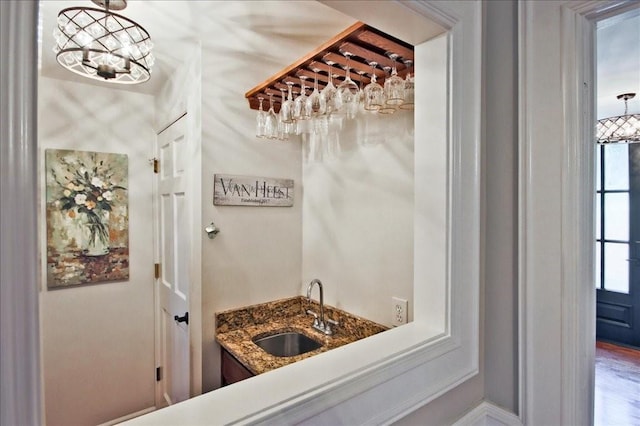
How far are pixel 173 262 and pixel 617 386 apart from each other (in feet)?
13.0

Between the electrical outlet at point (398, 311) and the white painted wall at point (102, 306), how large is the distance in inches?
73.8

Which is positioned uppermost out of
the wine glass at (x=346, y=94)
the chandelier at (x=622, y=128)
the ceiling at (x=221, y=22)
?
the ceiling at (x=221, y=22)

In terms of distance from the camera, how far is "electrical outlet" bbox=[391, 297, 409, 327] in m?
1.47

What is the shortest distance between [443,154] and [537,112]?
0.92 ft

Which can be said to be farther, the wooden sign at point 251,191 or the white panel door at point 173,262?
the white panel door at point 173,262

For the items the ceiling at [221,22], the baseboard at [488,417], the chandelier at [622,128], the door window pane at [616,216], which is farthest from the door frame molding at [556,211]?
the door window pane at [616,216]

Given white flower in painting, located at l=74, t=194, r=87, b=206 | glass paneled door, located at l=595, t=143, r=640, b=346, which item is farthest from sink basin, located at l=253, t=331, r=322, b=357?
glass paneled door, located at l=595, t=143, r=640, b=346

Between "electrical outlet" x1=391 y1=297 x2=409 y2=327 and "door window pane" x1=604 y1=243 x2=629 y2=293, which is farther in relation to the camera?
"door window pane" x1=604 y1=243 x2=629 y2=293

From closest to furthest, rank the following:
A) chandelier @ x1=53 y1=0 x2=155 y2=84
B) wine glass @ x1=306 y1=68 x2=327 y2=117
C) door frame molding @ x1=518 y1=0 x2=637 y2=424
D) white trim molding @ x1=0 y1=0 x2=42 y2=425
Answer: white trim molding @ x1=0 y1=0 x2=42 y2=425, door frame molding @ x1=518 y1=0 x2=637 y2=424, chandelier @ x1=53 y1=0 x2=155 y2=84, wine glass @ x1=306 y1=68 x2=327 y2=117

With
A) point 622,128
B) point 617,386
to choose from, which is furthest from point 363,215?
point 617,386

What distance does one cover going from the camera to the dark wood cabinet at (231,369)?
59.6 inches

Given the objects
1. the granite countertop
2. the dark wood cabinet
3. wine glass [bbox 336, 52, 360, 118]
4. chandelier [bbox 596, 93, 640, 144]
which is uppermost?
chandelier [bbox 596, 93, 640, 144]

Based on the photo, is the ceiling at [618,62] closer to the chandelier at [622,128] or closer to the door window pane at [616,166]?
the chandelier at [622,128]

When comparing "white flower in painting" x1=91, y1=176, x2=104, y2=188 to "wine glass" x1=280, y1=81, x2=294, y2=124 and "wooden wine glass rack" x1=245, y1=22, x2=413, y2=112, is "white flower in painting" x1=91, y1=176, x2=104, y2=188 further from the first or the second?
"wine glass" x1=280, y1=81, x2=294, y2=124
